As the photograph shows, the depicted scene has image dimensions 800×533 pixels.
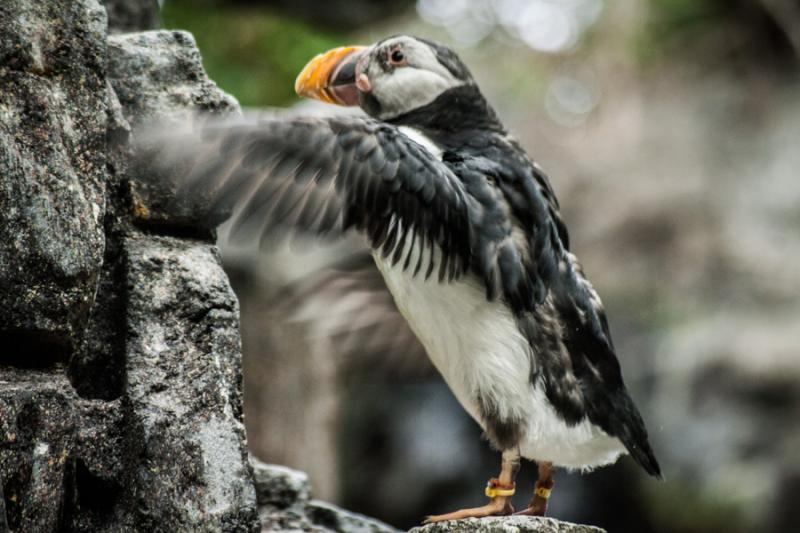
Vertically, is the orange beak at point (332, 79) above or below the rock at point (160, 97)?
above

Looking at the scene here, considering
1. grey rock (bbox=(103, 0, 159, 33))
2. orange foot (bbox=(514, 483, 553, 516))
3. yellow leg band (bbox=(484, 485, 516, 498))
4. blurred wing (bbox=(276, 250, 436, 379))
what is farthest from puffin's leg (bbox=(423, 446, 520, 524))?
grey rock (bbox=(103, 0, 159, 33))

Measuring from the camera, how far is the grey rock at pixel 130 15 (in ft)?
11.7

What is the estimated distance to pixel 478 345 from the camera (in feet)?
8.77

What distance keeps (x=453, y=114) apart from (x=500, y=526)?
3.89 ft

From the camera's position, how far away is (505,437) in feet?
8.80

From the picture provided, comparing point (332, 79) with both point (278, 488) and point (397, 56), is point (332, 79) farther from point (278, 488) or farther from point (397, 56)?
point (278, 488)

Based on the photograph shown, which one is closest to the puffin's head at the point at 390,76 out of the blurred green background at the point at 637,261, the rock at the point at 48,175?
the rock at the point at 48,175

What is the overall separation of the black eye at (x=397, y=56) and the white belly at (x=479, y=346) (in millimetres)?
616

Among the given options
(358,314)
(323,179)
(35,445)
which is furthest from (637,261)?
(35,445)

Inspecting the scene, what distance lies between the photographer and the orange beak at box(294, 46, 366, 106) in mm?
3010

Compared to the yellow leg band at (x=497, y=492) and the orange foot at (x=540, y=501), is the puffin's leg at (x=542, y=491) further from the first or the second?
the yellow leg band at (x=497, y=492)

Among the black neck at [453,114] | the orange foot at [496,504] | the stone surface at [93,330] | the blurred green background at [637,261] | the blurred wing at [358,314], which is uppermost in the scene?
the black neck at [453,114]

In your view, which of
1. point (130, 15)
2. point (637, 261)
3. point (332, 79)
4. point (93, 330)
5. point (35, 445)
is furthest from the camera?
point (637, 261)

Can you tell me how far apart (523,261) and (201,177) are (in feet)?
2.93
